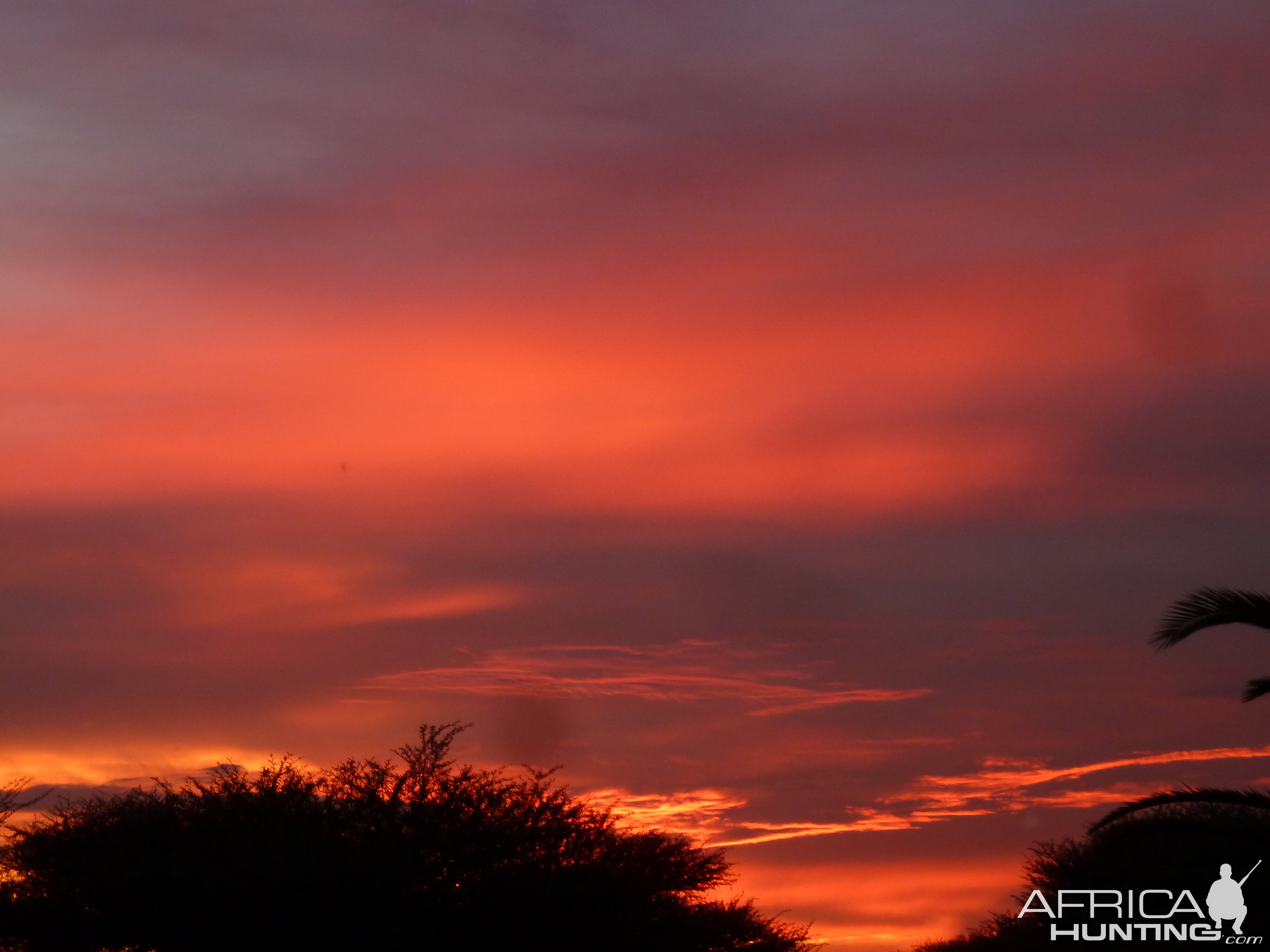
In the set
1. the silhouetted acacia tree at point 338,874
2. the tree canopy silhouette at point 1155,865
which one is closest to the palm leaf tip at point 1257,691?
the tree canopy silhouette at point 1155,865

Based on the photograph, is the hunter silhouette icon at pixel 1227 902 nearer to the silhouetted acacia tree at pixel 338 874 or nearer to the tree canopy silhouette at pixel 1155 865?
the tree canopy silhouette at pixel 1155 865

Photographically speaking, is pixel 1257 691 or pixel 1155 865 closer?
pixel 1257 691

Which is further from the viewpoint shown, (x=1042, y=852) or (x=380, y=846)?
(x=1042, y=852)

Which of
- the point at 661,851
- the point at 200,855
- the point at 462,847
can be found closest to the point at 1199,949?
the point at 661,851

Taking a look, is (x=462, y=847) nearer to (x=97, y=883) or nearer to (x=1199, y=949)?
(x=97, y=883)

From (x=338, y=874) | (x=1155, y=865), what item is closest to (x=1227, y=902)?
(x=1155, y=865)

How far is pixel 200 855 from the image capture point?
149ft

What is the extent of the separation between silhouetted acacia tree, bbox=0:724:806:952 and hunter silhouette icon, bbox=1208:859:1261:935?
19719 millimetres

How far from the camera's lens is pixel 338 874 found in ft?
145

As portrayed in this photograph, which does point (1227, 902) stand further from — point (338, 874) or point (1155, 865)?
point (338, 874)

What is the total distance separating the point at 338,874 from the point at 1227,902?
1057 inches

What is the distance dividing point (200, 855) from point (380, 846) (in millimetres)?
5790

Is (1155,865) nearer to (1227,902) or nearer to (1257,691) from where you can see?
(1227,902)

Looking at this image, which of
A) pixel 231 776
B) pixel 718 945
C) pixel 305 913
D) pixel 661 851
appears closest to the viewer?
pixel 305 913
